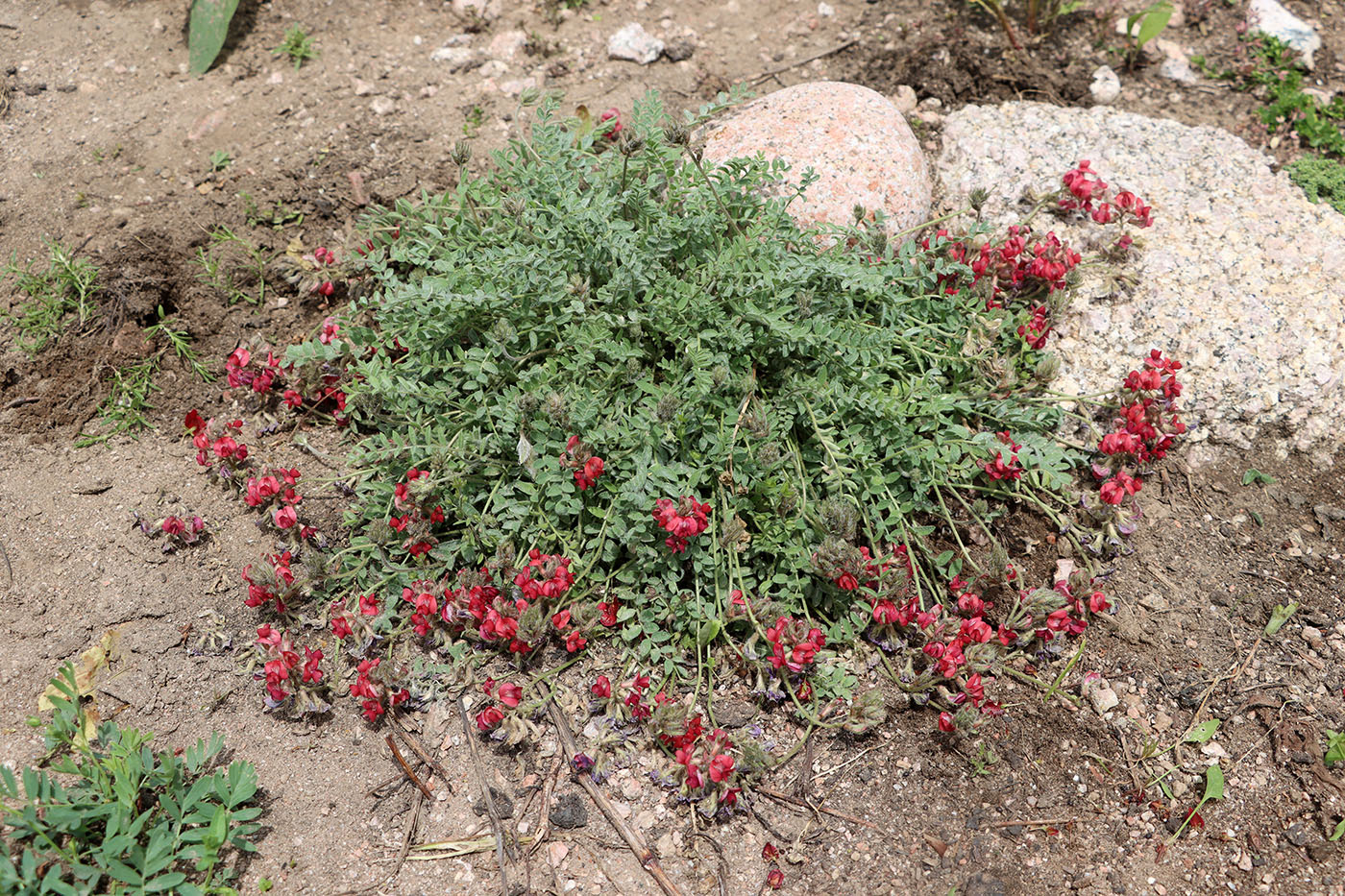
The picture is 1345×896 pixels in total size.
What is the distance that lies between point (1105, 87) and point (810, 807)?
4.24 meters

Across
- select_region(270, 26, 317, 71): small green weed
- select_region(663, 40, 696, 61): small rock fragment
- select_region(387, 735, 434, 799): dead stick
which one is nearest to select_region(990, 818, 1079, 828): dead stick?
select_region(387, 735, 434, 799): dead stick

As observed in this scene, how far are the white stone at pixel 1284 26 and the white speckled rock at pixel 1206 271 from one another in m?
1.12

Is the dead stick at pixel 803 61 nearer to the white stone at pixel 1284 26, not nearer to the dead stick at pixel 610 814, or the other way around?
the white stone at pixel 1284 26

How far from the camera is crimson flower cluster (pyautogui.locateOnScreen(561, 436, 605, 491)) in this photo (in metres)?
3.09

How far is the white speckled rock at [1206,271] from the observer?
12.3 ft

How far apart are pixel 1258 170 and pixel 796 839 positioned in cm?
389

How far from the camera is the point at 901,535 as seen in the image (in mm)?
3398

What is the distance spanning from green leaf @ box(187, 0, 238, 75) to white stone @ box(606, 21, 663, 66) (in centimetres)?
218

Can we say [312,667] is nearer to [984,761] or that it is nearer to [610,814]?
[610,814]

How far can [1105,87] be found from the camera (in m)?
4.94

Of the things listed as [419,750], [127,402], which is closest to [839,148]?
[419,750]

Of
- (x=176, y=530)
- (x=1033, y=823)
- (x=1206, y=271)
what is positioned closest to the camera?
(x=1033, y=823)

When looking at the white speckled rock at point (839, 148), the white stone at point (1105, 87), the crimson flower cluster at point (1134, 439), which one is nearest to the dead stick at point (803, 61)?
the white speckled rock at point (839, 148)

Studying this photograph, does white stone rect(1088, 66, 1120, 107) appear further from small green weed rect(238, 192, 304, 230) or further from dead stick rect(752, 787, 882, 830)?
small green weed rect(238, 192, 304, 230)
